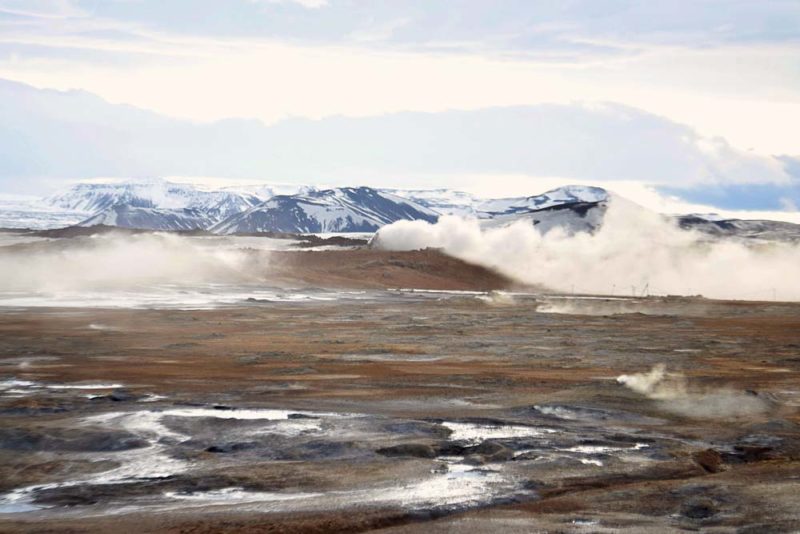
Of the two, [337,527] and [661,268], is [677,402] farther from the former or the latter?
[661,268]

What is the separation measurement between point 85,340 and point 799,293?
76502 mm

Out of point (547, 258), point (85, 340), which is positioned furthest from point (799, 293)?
point (85, 340)

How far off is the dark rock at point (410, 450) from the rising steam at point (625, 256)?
3170 inches

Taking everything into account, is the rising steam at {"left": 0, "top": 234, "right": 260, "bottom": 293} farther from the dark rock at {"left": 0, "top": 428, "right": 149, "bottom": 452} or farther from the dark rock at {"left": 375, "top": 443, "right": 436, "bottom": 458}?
the dark rock at {"left": 375, "top": 443, "right": 436, "bottom": 458}

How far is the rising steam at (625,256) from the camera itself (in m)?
101

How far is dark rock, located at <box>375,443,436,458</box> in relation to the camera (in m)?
18.4

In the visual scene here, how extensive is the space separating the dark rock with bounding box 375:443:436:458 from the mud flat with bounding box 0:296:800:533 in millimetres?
51

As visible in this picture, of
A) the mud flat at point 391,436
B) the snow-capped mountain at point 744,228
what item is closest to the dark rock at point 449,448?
the mud flat at point 391,436

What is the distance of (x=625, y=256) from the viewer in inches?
4232

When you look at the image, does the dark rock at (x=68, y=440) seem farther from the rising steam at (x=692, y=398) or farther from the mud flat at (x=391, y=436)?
the rising steam at (x=692, y=398)

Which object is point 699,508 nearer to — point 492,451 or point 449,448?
point 492,451

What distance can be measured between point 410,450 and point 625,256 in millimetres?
91769

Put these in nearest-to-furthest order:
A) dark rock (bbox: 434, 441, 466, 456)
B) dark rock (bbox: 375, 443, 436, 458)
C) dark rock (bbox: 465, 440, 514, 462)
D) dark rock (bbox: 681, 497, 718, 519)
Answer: dark rock (bbox: 681, 497, 718, 519) → dark rock (bbox: 465, 440, 514, 462) → dark rock (bbox: 375, 443, 436, 458) → dark rock (bbox: 434, 441, 466, 456)

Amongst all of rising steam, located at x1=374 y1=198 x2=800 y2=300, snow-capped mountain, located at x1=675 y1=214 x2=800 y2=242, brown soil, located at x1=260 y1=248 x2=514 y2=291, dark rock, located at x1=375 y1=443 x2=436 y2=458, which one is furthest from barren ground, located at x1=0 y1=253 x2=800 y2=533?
snow-capped mountain, located at x1=675 y1=214 x2=800 y2=242
